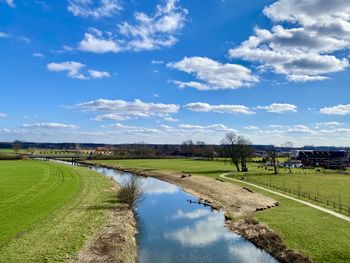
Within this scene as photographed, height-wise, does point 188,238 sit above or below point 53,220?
below

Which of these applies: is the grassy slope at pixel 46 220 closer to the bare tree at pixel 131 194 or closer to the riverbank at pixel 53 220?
the riverbank at pixel 53 220

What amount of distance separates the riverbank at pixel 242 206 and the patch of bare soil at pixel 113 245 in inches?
430

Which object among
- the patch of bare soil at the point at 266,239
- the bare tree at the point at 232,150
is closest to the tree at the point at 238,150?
the bare tree at the point at 232,150

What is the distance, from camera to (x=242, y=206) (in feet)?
174

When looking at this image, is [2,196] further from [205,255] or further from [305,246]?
[305,246]

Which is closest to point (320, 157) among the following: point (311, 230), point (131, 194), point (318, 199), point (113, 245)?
point (318, 199)

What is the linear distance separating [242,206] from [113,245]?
24.3m

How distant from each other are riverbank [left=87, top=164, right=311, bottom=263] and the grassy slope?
14717 millimetres

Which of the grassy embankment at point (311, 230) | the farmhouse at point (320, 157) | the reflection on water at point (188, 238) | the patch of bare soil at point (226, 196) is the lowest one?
the reflection on water at point (188, 238)

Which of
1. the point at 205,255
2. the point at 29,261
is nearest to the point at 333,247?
the point at 205,255

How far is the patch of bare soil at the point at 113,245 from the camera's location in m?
30.0

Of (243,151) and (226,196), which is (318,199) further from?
(243,151)

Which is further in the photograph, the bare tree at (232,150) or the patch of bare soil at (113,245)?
the bare tree at (232,150)

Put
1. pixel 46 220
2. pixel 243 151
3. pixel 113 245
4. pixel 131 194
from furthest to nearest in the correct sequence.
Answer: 1. pixel 243 151
2. pixel 131 194
3. pixel 46 220
4. pixel 113 245
